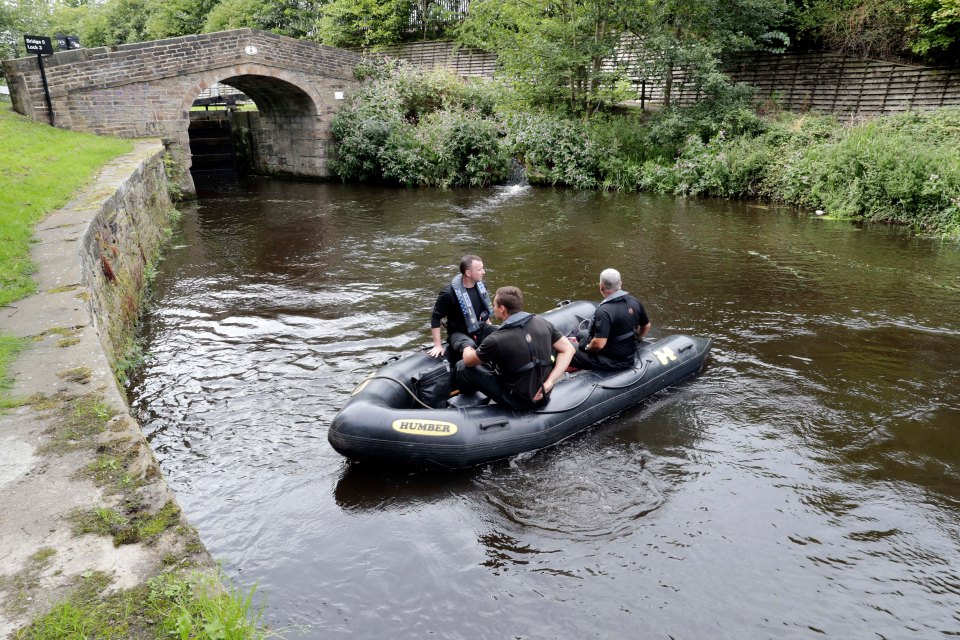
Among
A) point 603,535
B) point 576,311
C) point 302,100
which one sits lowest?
point 603,535

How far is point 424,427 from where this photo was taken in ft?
15.6

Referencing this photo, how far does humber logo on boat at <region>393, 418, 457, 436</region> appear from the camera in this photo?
4.73 meters

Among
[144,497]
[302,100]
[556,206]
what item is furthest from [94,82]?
[144,497]

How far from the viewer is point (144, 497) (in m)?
3.27

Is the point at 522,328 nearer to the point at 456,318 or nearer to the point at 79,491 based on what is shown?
the point at 456,318

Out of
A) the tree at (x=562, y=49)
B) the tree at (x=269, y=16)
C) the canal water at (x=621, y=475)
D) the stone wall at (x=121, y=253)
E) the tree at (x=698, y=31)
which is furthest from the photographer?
Result: the tree at (x=269, y=16)

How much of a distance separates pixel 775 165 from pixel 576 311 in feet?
32.6

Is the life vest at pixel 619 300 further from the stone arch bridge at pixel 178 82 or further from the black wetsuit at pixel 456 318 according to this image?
the stone arch bridge at pixel 178 82

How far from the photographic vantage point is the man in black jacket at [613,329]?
5633 mm

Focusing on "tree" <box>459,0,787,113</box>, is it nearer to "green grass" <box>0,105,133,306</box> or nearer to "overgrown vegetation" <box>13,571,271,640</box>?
"green grass" <box>0,105,133,306</box>

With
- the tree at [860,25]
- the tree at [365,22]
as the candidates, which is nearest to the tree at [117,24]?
the tree at [365,22]

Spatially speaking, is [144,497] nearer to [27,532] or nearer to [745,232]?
[27,532]

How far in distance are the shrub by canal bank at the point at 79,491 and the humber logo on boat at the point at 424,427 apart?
1.64 m

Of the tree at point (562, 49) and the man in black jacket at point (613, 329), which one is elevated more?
the tree at point (562, 49)
